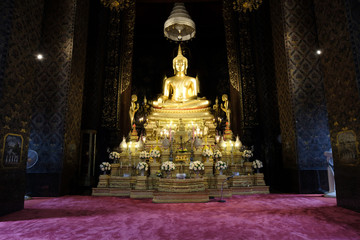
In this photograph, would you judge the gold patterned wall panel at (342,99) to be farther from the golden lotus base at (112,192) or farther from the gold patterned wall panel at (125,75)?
the gold patterned wall panel at (125,75)

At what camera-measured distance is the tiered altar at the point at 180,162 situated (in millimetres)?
5523

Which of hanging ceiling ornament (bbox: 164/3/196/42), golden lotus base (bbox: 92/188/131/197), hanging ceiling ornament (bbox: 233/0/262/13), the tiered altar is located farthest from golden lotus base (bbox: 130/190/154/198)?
hanging ceiling ornament (bbox: 233/0/262/13)

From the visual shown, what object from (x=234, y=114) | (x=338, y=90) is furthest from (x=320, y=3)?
(x=234, y=114)

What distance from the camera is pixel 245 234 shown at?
2783 mm

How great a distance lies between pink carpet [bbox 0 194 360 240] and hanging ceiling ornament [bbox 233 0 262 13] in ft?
24.6

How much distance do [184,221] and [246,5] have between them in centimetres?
863

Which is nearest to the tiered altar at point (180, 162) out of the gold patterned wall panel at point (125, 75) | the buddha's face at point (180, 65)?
the gold patterned wall panel at point (125, 75)

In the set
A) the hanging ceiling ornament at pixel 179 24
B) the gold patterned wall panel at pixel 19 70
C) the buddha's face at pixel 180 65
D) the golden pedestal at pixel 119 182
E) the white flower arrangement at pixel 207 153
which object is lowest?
the golden pedestal at pixel 119 182

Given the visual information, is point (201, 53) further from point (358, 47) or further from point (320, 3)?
point (358, 47)

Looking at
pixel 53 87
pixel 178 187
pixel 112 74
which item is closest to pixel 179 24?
pixel 112 74

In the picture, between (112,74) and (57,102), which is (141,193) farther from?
(112,74)

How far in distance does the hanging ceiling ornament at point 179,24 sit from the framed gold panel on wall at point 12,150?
7.41m

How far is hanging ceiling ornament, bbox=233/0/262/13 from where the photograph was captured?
29.1 ft

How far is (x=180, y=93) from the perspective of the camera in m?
10.4
